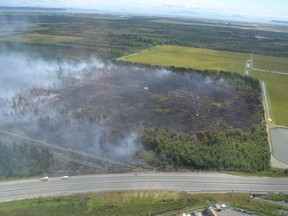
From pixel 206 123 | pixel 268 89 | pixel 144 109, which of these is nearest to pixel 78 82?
pixel 144 109

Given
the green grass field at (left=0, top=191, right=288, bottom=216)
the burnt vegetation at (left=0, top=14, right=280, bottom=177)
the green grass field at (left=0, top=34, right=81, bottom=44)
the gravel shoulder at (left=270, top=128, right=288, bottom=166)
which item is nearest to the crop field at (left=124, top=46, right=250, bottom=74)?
the burnt vegetation at (left=0, top=14, right=280, bottom=177)

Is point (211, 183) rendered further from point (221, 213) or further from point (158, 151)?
point (158, 151)

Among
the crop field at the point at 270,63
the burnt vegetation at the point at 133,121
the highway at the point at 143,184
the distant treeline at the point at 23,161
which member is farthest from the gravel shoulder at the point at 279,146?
the crop field at the point at 270,63

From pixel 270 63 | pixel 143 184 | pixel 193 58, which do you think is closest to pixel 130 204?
pixel 143 184

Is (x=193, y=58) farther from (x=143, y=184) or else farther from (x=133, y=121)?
(x=143, y=184)

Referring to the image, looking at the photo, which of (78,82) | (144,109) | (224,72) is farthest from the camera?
(224,72)

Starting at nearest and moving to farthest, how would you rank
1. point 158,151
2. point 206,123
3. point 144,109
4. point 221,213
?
point 221,213
point 158,151
point 206,123
point 144,109
